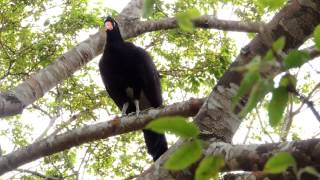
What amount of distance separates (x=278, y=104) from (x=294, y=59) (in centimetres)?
8

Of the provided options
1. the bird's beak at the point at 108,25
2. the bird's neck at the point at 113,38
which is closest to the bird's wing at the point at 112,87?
the bird's neck at the point at 113,38

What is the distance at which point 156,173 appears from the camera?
1865 mm

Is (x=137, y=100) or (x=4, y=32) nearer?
(x=137, y=100)

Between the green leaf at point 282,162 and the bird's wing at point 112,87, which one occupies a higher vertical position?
the bird's wing at point 112,87

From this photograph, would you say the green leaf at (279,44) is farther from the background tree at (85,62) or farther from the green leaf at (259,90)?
the background tree at (85,62)

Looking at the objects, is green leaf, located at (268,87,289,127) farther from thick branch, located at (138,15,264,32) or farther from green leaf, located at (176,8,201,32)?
thick branch, located at (138,15,264,32)

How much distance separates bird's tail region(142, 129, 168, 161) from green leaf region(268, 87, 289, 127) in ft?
10.7

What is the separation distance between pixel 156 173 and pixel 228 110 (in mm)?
469

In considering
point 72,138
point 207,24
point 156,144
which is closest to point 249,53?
point 72,138

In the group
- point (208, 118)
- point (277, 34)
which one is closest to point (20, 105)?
point (208, 118)

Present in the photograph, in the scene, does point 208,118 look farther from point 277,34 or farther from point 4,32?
point 4,32

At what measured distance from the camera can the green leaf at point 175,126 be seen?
0.76 meters

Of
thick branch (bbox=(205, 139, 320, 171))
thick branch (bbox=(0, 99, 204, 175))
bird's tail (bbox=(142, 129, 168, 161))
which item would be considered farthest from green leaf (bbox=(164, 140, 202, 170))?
bird's tail (bbox=(142, 129, 168, 161))

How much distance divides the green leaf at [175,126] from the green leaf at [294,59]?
0.18 metres
